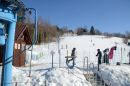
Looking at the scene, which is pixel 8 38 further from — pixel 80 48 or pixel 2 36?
pixel 80 48

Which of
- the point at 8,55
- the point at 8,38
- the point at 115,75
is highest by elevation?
the point at 8,38

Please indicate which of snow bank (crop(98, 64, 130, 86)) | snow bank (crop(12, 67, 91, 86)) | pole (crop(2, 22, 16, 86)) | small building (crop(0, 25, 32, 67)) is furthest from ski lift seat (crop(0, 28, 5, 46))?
small building (crop(0, 25, 32, 67))

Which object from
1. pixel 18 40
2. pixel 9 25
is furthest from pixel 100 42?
pixel 9 25

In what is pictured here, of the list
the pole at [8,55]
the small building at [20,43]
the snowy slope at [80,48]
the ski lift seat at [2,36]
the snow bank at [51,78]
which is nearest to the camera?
the ski lift seat at [2,36]

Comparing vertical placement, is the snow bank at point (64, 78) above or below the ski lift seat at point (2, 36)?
below

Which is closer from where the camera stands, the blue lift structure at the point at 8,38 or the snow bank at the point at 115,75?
the blue lift structure at the point at 8,38

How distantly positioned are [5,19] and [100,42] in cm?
4933

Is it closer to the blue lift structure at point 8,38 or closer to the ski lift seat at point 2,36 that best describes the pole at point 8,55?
the blue lift structure at point 8,38

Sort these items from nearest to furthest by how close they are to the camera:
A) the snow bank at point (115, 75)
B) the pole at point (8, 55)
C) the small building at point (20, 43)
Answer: the pole at point (8, 55)
the snow bank at point (115, 75)
the small building at point (20, 43)

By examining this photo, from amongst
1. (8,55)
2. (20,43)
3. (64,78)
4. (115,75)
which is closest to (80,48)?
(20,43)

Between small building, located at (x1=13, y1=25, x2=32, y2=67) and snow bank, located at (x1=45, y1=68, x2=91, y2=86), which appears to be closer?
snow bank, located at (x1=45, y1=68, x2=91, y2=86)

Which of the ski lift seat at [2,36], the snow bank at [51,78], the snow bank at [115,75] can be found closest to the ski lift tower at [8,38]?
the ski lift seat at [2,36]

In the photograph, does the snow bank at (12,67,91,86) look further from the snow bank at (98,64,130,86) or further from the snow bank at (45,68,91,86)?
the snow bank at (98,64,130,86)

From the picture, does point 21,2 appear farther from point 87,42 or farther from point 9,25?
point 87,42
